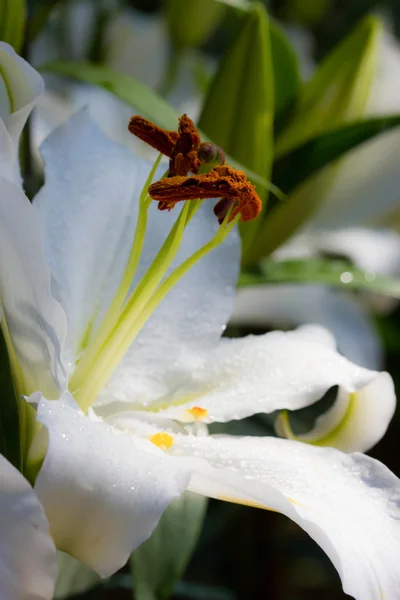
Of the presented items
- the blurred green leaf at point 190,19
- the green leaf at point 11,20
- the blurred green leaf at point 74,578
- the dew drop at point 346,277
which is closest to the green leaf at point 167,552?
the blurred green leaf at point 74,578

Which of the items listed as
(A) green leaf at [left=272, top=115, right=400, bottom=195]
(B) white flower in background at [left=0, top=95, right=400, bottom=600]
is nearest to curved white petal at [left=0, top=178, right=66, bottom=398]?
(B) white flower in background at [left=0, top=95, right=400, bottom=600]

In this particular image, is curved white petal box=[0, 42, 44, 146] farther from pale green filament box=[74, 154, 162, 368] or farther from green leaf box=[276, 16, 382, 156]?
green leaf box=[276, 16, 382, 156]

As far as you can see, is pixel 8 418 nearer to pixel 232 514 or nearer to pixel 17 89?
pixel 17 89

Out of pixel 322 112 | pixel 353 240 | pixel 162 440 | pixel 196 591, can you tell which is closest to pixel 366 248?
pixel 353 240

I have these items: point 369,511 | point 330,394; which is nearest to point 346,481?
point 369,511

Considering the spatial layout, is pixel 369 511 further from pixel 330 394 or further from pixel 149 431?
pixel 330 394

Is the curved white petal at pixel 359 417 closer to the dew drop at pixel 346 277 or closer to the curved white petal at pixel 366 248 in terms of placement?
the dew drop at pixel 346 277
